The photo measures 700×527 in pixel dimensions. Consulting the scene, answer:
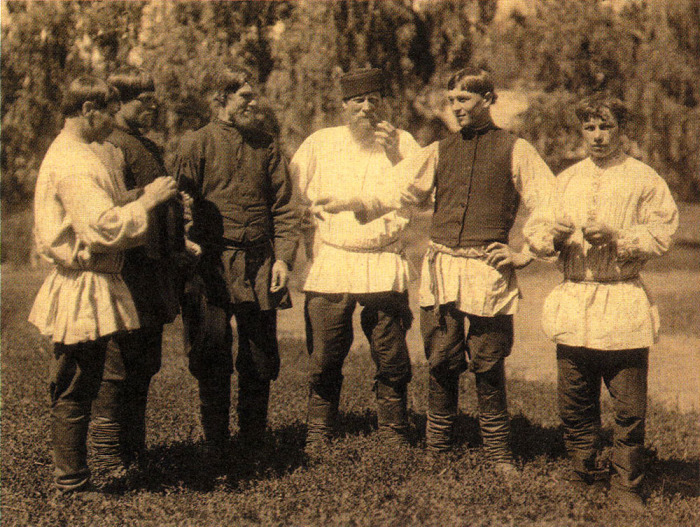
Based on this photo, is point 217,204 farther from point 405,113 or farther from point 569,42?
point 569,42

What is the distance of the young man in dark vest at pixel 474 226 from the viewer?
4473 millimetres

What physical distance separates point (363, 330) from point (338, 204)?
0.74 m

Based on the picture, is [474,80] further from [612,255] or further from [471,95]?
[612,255]

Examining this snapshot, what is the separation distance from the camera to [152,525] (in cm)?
395

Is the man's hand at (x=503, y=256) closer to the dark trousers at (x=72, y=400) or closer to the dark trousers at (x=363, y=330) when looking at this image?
the dark trousers at (x=363, y=330)

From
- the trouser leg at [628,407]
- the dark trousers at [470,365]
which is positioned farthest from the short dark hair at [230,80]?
the trouser leg at [628,407]

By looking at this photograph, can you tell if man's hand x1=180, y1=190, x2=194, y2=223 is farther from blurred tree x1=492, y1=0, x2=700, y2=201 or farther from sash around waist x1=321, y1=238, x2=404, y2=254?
blurred tree x1=492, y1=0, x2=700, y2=201

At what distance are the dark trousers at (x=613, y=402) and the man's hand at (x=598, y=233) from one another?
56cm

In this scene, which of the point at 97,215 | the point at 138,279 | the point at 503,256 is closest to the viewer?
the point at 97,215

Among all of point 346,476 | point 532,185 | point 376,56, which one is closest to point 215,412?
point 346,476

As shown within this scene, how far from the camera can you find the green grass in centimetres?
408

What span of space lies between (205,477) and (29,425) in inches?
67.0

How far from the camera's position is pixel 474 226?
14.8ft

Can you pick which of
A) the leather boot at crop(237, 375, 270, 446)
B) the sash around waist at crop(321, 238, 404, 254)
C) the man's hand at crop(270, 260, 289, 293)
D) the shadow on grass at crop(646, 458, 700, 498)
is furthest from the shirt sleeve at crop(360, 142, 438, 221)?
the shadow on grass at crop(646, 458, 700, 498)
